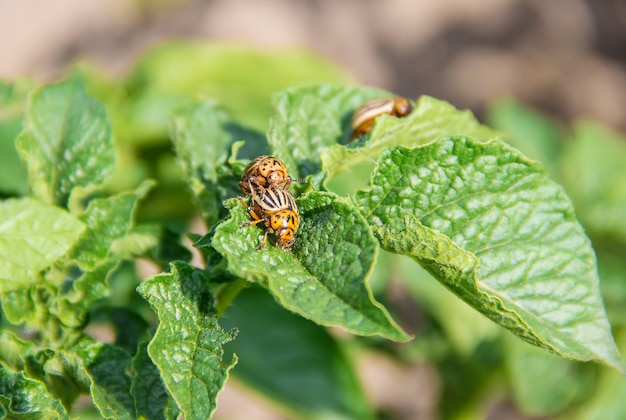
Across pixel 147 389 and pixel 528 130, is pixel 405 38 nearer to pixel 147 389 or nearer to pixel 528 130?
pixel 528 130

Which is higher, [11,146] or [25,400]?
[25,400]

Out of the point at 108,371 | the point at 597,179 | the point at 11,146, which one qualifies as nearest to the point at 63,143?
the point at 108,371

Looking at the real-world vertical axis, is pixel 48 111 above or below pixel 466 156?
below

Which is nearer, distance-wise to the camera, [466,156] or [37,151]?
[466,156]

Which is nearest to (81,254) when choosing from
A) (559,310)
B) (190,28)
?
(559,310)

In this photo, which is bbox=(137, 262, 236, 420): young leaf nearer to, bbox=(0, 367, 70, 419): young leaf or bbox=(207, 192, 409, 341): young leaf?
bbox=(207, 192, 409, 341): young leaf

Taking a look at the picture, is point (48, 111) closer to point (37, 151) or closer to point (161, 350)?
point (37, 151)

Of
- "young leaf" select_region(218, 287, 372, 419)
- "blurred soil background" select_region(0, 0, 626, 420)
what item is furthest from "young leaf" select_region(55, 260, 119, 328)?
"blurred soil background" select_region(0, 0, 626, 420)
